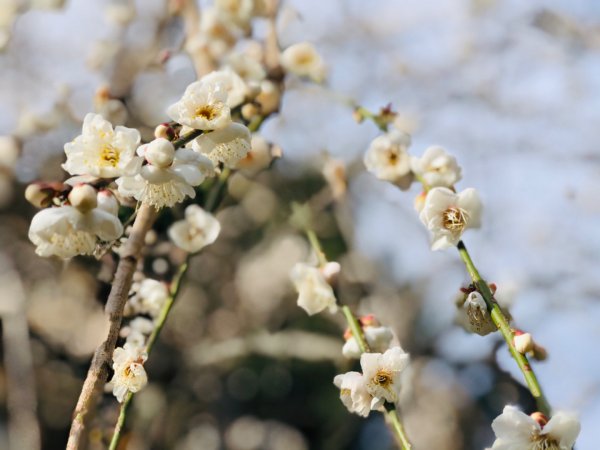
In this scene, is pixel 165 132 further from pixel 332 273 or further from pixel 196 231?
pixel 196 231

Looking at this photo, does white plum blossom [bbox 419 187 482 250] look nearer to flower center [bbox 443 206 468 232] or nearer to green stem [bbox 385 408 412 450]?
flower center [bbox 443 206 468 232]

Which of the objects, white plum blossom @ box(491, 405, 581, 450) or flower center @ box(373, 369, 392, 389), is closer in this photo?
white plum blossom @ box(491, 405, 581, 450)

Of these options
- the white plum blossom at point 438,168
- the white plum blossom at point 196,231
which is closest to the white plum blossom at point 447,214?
the white plum blossom at point 438,168

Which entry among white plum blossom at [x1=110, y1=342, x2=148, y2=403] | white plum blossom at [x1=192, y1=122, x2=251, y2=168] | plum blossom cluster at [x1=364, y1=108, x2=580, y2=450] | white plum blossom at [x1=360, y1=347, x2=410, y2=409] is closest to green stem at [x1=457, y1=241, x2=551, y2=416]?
plum blossom cluster at [x1=364, y1=108, x2=580, y2=450]

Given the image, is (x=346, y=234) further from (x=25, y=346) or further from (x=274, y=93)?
(x=25, y=346)

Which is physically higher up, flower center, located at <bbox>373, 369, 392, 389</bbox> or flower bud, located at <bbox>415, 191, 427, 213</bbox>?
flower bud, located at <bbox>415, 191, 427, 213</bbox>

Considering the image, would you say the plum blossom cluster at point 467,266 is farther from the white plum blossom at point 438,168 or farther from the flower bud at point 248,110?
the flower bud at point 248,110

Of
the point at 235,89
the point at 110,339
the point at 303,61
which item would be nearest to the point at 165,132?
the point at 110,339
